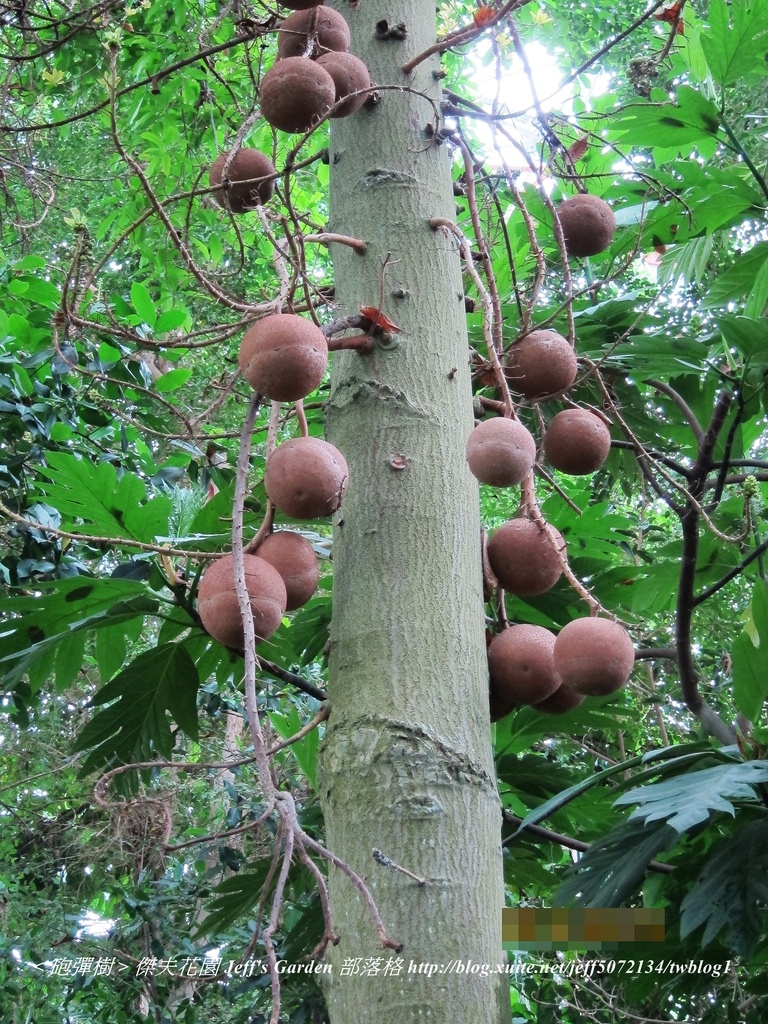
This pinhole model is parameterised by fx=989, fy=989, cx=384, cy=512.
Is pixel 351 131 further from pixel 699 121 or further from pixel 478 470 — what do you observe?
pixel 699 121

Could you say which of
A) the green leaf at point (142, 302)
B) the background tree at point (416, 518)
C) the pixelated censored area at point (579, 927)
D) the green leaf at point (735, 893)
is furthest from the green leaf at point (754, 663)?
the green leaf at point (142, 302)

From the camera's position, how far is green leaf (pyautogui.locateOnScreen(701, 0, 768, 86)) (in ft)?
6.06

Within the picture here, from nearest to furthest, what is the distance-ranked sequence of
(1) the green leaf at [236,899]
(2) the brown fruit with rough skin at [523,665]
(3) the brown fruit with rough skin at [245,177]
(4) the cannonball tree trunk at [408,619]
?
(4) the cannonball tree trunk at [408,619], (2) the brown fruit with rough skin at [523,665], (3) the brown fruit with rough skin at [245,177], (1) the green leaf at [236,899]

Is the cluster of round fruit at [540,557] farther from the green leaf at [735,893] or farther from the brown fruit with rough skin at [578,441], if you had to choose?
the green leaf at [735,893]

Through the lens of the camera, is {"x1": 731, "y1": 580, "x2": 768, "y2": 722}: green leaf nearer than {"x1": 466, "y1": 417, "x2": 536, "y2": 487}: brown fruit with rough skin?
No

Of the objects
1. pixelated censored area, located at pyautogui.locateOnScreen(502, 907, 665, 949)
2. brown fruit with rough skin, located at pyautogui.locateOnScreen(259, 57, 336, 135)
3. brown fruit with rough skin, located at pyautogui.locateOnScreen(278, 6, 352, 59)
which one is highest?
brown fruit with rough skin, located at pyautogui.locateOnScreen(278, 6, 352, 59)

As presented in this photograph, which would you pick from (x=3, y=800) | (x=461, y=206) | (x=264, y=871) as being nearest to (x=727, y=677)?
(x=461, y=206)

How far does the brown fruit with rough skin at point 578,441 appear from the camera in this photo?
4.17 feet

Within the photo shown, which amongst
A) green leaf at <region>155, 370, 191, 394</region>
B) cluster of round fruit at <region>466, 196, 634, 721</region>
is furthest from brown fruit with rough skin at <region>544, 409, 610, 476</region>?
green leaf at <region>155, 370, 191, 394</region>

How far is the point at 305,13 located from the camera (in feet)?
4.51

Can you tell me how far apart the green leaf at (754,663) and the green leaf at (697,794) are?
0.27m

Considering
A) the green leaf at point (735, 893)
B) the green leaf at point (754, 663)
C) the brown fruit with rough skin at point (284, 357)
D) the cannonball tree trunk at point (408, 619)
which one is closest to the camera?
the cannonball tree trunk at point (408, 619)

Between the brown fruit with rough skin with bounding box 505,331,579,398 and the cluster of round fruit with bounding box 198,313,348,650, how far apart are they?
0.33 m

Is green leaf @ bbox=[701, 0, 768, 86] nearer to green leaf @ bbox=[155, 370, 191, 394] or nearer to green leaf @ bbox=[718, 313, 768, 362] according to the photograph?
green leaf @ bbox=[718, 313, 768, 362]
